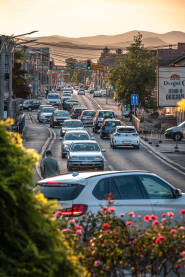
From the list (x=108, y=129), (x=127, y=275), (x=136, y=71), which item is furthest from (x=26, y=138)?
(x=127, y=275)

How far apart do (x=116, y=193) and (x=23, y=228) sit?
22.1ft

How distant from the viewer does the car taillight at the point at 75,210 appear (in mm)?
10695

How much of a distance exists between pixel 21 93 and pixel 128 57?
1411 centimetres

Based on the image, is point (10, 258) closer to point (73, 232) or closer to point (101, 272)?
point (101, 272)

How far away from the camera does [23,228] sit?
4684 millimetres

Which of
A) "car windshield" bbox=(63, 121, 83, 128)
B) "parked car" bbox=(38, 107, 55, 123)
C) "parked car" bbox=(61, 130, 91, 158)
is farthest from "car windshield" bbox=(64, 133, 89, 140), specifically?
"parked car" bbox=(38, 107, 55, 123)

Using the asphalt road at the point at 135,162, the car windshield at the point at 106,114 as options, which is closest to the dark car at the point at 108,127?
the asphalt road at the point at 135,162

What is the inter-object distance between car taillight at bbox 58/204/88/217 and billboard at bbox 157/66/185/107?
53.6 meters

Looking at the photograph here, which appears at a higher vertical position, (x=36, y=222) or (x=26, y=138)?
(x=36, y=222)

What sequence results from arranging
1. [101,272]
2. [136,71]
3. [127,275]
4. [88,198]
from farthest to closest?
[136,71]
[88,198]
[127,275]
[101,272]

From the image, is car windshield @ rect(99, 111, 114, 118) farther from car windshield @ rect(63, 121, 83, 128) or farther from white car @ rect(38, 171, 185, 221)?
white car @ rect(38, 171, 185, 221)

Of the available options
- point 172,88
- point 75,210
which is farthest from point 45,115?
point 75,210

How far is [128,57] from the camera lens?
235ft

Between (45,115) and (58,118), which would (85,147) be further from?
(45,115)
